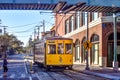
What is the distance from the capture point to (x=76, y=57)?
219ft

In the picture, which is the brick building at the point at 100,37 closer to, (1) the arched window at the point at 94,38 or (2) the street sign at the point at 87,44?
(1) the arched window at the point at 94,38

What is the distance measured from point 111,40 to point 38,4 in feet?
60.1

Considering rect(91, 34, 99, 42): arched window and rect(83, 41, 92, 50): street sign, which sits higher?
rect(91, 34, 99, 42): arched window

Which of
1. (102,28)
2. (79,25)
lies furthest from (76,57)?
(102,28)

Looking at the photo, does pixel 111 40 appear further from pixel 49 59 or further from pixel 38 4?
pixel 38 4

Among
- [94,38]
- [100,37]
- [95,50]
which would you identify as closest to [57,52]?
[100,37]

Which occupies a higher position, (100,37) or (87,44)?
(100,37)

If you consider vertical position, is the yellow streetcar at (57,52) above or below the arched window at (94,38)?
below

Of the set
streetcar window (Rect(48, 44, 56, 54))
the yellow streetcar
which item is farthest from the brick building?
streetcar window (Rect(48, 44, 56, 54))

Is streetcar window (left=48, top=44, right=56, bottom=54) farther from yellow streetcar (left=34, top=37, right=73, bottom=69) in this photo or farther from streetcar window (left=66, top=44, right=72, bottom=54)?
streetcar window (left=66, top=44, right=72, bottom=54)

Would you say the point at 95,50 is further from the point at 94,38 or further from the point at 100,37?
the point at 100,37

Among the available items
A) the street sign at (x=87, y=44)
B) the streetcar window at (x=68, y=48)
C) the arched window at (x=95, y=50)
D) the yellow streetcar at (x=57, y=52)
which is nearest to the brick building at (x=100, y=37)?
the arched window at (x=95, y=50)

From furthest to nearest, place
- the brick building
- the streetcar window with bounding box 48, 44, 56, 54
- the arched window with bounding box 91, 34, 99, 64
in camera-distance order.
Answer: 1. the arched window with bounding box 91, 34, 99, 64
2. the brick building
3. the streetcar window with bounding box 48, 44, 56, 54

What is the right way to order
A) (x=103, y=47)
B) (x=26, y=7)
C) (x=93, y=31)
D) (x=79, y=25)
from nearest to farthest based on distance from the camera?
(x=26, y=7), (x=103, y=47), (x=93, y=31), (x=79, y=25)
